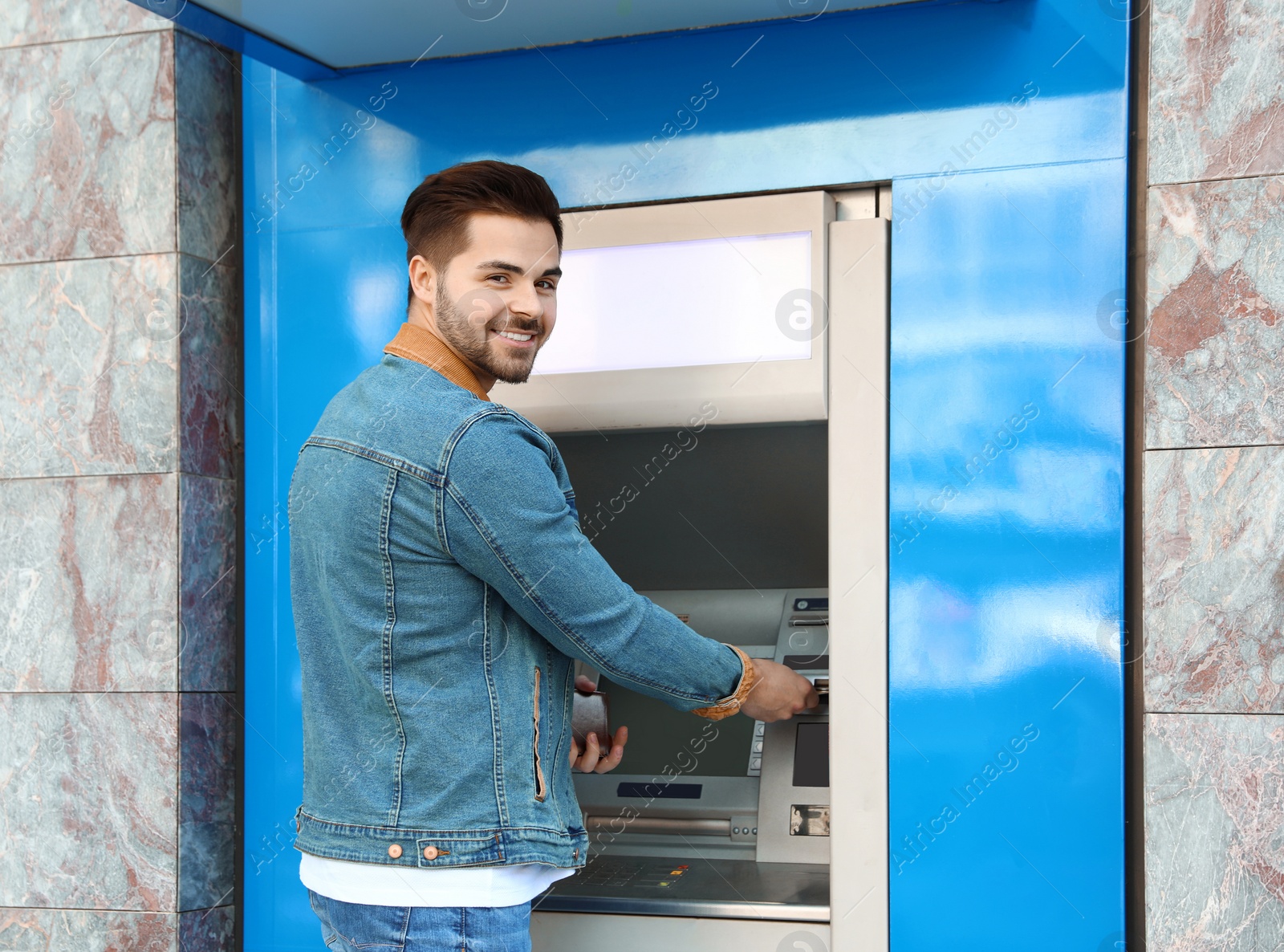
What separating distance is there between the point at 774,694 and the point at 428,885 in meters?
0.68

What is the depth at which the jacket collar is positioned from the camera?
6.15 ft

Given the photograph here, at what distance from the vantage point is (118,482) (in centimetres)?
273

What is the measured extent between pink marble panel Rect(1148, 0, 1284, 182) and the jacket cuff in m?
1.17

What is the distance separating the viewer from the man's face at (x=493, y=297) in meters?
1.92

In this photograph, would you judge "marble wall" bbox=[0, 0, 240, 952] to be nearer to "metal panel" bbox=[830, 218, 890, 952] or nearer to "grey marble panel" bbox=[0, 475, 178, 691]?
"grey marble panel" bbox=[0, 475, 178, 691]

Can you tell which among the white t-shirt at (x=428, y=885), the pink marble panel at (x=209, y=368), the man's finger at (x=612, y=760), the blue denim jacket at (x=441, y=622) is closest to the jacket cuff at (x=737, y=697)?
the blue denim jacket at (x=441, y=622)

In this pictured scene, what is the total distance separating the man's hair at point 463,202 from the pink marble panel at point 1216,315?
1.13 metres

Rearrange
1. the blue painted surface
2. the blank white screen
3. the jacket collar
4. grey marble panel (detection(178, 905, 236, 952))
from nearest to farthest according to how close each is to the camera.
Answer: the jacket collar → the blue painted surface → the blank white screen → grey marble panel (detection(178, 905, 236, 952))

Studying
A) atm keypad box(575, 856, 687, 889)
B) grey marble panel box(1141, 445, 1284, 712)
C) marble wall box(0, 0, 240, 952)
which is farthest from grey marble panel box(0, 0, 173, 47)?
grey marble panel box(1141, 445, 1284, 712)

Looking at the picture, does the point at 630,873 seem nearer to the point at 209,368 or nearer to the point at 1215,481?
the point at 1215,481

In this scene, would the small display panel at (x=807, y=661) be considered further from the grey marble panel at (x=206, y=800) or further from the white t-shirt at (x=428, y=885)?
the grey marble panel at (x=206, y=800)

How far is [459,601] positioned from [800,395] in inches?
32.2

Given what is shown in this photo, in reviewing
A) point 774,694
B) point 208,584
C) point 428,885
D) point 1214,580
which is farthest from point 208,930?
point 1214,580

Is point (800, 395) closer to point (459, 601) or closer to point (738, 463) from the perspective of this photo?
point (738, 463)
